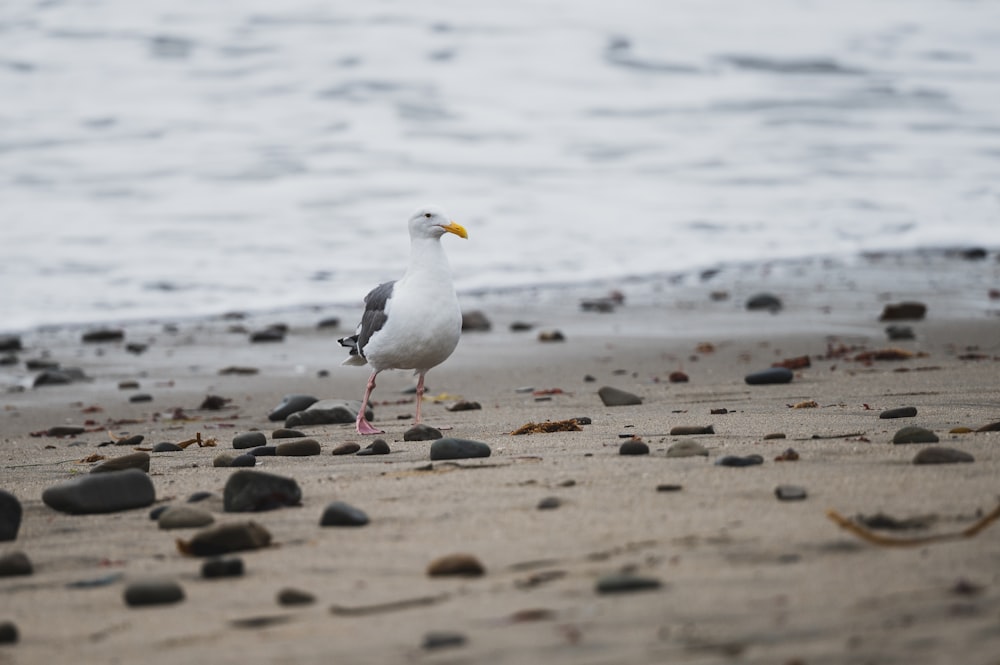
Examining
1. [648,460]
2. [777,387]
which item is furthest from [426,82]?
[648,460]

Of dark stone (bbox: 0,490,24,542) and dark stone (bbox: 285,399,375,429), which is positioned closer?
dark stone (bbox: 0,490,24,542)

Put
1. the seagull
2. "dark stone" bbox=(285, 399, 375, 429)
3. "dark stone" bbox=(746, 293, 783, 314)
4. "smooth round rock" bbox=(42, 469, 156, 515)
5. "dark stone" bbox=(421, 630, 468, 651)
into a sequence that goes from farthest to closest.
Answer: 1. "dark stone" bbox=(746, 293, 783, 314)
2. "dark stone" bbox=(285, 399, 375, 429)
3. the seagull
4. "smooth round rock" bbox=(42, 469, 156, 515)
5. "dark stone" bbox=(421, 630, 468, 651)

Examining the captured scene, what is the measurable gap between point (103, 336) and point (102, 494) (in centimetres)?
734

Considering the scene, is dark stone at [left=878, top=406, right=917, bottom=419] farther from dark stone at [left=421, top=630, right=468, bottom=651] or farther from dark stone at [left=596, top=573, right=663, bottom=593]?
dark stone at [left=421, top=630, right=468, bottom=651]

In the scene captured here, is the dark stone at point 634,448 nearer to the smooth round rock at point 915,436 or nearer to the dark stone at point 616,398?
the smooth round rock at point 915,436

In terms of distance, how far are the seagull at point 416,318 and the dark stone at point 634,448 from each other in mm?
1960

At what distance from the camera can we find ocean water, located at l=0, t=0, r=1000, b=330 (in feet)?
48.3

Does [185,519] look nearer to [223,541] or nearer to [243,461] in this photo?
[223,541]

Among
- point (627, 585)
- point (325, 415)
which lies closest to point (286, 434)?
point (325, 415)

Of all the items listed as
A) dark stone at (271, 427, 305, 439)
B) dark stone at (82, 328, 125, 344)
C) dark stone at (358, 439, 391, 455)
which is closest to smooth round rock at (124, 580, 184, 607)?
dark stone at (358, 439, 391, 455)

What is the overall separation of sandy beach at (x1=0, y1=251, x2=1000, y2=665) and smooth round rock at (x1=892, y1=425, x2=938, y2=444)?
5 cm

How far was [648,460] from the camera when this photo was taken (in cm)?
422

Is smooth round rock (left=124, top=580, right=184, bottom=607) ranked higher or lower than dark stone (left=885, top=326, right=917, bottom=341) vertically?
lower

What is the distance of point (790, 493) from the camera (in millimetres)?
3445
